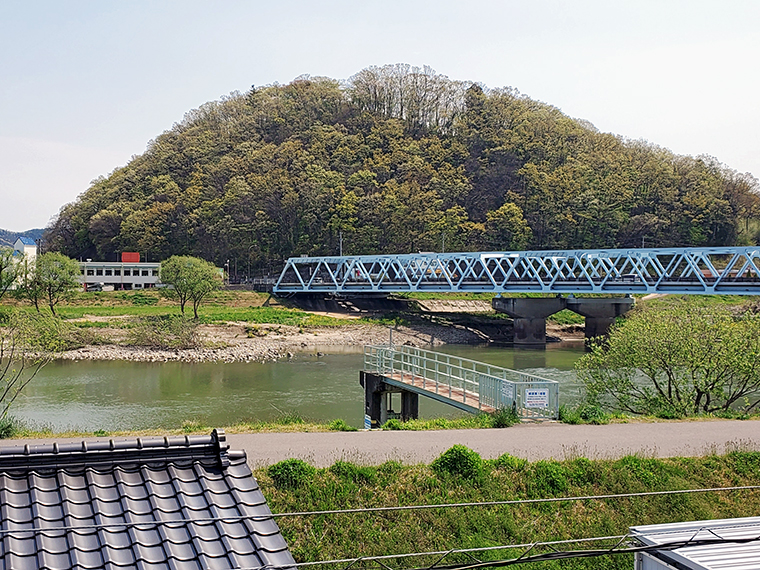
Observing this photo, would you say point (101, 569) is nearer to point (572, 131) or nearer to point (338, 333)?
point (338, 333)

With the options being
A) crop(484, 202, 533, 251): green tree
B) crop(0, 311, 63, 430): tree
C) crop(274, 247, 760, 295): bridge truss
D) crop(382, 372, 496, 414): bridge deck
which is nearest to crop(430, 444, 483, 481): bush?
crop(382, 372, 496, 414): bridge deck

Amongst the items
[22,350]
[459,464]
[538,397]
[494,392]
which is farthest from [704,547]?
[22,350]

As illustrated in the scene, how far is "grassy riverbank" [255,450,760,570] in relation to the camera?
9562 mm

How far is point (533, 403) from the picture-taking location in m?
15.6

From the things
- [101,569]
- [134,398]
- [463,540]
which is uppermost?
[101,569]

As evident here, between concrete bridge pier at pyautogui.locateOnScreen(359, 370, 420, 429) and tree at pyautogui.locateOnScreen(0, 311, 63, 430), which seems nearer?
tree at pyautogui.locateOnScreen(0, 311, 63, 430)

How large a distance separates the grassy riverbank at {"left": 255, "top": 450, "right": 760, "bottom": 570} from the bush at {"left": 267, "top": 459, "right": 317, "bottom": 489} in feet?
0.06

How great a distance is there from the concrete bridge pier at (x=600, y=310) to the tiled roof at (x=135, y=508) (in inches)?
1923

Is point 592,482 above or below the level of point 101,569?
below

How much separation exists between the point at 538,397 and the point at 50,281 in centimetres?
4127

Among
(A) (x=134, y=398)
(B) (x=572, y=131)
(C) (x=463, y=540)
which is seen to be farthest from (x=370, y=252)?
(C) (x=463, y=540)

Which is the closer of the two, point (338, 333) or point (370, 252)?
point (338, 333)

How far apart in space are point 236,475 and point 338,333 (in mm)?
45361

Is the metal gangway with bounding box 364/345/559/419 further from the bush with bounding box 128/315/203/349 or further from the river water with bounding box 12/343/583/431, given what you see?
the bush with bounding box 128/315/203/349
